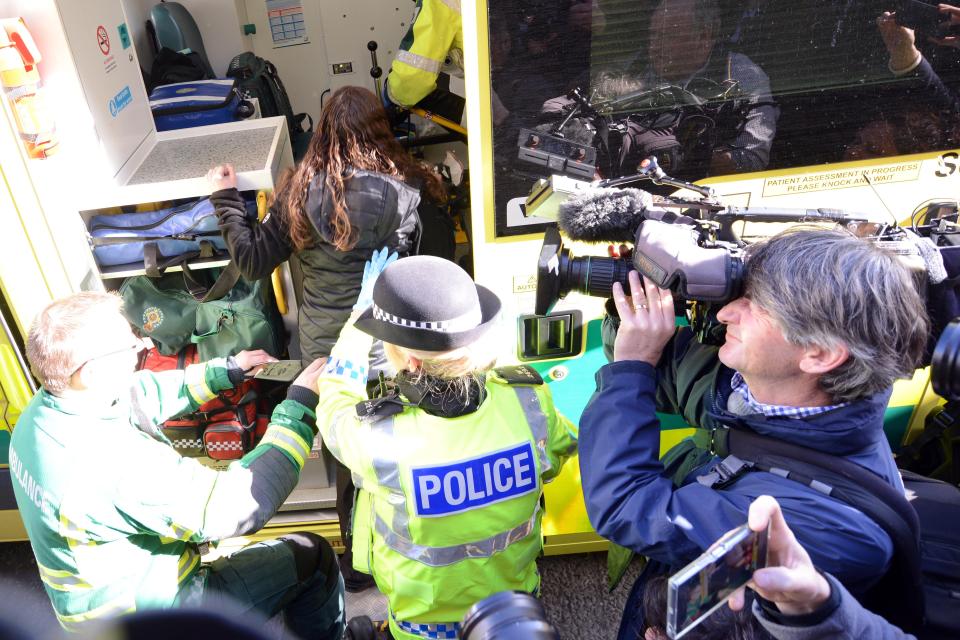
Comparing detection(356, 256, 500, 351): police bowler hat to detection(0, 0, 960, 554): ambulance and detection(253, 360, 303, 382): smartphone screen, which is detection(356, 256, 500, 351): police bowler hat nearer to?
detection(0, 0, 960, 554): ambulance

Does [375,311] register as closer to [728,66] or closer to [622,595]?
[728,66]

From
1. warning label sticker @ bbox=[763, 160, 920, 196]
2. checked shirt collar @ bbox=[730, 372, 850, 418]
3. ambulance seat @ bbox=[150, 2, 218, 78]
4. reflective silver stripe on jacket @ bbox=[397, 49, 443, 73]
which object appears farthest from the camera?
ambulance seat @ bbox=[150, 2, 218, 78]

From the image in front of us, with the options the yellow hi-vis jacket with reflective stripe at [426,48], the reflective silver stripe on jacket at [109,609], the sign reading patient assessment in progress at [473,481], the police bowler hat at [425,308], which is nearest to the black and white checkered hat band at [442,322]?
the police bowler hat at [425,308]

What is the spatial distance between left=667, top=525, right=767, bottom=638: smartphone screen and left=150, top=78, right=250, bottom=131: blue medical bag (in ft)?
11.7

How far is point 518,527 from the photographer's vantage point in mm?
1587

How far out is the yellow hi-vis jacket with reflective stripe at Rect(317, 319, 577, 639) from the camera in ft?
4.84

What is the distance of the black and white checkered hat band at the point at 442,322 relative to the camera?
1429 mm

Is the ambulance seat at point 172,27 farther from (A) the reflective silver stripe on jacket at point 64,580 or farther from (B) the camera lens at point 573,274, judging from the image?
(B) the camera lens at point 573,274

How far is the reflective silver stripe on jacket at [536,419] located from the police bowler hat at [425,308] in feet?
0.66

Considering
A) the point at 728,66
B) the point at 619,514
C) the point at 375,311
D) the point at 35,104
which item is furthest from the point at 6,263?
the point at 728,66

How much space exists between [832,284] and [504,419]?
0.74 meters

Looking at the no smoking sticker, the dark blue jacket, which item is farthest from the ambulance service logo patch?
the dark blue jacket

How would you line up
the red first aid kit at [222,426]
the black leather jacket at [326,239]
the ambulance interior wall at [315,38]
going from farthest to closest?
the ambulance interior wall at [315,38]
the red first aid kit at [222,426]
the black leather jacket at [326,239]

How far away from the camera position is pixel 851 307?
112 cm
